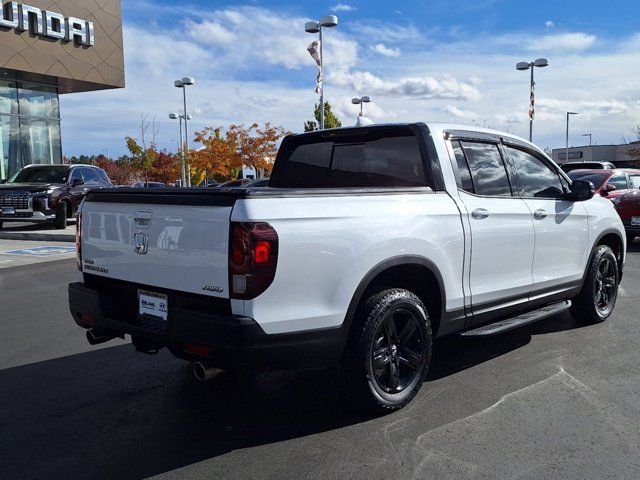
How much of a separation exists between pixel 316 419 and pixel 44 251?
1040 cm

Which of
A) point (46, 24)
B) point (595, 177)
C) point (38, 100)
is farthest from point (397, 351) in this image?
point (38, 100)

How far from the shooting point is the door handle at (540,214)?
4.91m

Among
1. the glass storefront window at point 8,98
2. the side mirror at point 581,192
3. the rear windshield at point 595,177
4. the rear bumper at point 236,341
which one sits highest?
the glass storefront window at point 8,98

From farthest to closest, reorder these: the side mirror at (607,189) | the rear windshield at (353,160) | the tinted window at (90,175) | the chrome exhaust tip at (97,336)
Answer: the tinted window at (90,175) → the side mirror at (607,189) → the rear windshield at (353,160) → the chrome exhaust tip at (97,336)

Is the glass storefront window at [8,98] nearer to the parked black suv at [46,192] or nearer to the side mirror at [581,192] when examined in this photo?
the parked black suv at [46,192]

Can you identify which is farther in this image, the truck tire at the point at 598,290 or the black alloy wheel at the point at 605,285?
the black alloy wheel at the point at 605,285

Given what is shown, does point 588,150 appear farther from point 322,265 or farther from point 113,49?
point 322,265

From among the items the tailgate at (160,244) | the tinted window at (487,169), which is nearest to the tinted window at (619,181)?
the tinted window at (487,169)

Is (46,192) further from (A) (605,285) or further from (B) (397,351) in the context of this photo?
(B) (397,351)

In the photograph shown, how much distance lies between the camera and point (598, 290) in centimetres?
605

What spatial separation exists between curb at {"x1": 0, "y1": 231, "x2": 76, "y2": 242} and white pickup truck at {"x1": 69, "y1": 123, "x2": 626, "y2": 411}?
10286mm

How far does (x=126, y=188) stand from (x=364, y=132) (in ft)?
6.33

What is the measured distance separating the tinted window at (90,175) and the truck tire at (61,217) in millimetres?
1464

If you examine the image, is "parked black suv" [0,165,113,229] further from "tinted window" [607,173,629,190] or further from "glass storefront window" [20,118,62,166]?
"tinted window" [607,173,629,190]
